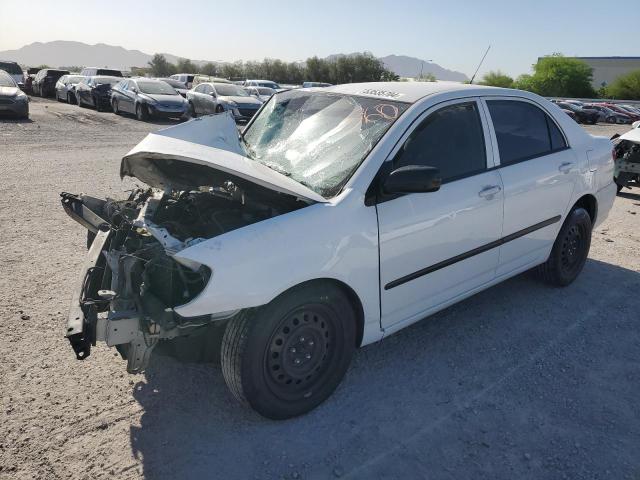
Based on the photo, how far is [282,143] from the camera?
366 cm

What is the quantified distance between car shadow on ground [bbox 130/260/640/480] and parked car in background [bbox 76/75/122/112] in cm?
2074

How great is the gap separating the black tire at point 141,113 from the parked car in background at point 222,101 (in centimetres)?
231

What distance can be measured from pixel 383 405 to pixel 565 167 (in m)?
2.66

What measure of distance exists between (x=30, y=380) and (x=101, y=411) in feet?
1.96

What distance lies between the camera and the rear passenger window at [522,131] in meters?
3.83

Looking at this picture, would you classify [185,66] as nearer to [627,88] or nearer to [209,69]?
[209,69]

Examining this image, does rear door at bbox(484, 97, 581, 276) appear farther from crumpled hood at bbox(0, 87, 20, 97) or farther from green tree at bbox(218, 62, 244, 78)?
green tree at bbox(218, 62, 244, 78)

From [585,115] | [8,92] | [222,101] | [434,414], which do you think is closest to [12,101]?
[8,92]

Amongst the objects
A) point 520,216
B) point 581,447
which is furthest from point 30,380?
point 520,216

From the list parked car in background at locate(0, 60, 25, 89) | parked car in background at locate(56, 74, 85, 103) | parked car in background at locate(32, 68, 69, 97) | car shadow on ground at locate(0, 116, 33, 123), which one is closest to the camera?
car shadow on ground at locate(0, 116, 33, 123)

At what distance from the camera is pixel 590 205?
15.8 ft

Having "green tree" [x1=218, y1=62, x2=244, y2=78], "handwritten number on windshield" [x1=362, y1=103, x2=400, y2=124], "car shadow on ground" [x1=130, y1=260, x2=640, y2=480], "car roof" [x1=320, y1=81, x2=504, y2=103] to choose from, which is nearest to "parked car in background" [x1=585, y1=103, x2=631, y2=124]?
"car roof" [x1=320, y1=81, x2=504, y2=103]

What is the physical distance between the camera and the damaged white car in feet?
8.46

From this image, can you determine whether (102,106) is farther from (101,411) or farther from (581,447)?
(581,447)
